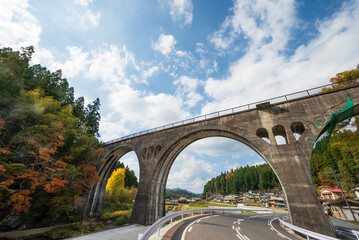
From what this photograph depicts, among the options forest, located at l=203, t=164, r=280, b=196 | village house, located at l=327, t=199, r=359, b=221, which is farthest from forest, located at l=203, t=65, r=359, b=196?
village house, located at l=327, t=199, r=359, b=221

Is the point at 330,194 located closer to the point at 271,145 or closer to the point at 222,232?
the point at 271,145

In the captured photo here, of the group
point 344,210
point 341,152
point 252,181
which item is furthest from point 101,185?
point 252,181

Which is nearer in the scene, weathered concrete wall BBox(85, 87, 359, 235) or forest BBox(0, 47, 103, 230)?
weathered concrete wall BBox(85, 87, 359, 235)

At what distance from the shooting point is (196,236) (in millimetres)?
7777

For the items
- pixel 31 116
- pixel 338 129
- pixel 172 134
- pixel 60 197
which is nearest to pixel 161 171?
pixel 172 134

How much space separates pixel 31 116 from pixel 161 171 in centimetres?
1501

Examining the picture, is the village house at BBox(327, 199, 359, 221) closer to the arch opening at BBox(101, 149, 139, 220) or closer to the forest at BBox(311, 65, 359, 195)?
the forest at BBox(311, 65, 359, 195)

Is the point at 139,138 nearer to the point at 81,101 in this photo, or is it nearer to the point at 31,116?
the point at 31,116

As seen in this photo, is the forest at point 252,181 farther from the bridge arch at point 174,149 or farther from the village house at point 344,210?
the bridge arch at point 174,149

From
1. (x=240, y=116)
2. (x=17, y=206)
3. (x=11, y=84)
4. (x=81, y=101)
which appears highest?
(x=81, y=101)

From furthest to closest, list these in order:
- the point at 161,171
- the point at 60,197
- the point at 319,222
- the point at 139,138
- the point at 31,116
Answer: the point at 139,138 < the point at 161,171 < the point at 60,197 < the point at 31,116 < the point at 319,222

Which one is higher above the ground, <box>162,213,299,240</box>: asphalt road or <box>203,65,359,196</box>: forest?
<box>203,65,359,196</box>: forest

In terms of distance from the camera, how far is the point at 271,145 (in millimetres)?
13031

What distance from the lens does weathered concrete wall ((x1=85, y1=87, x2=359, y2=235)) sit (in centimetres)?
1054
